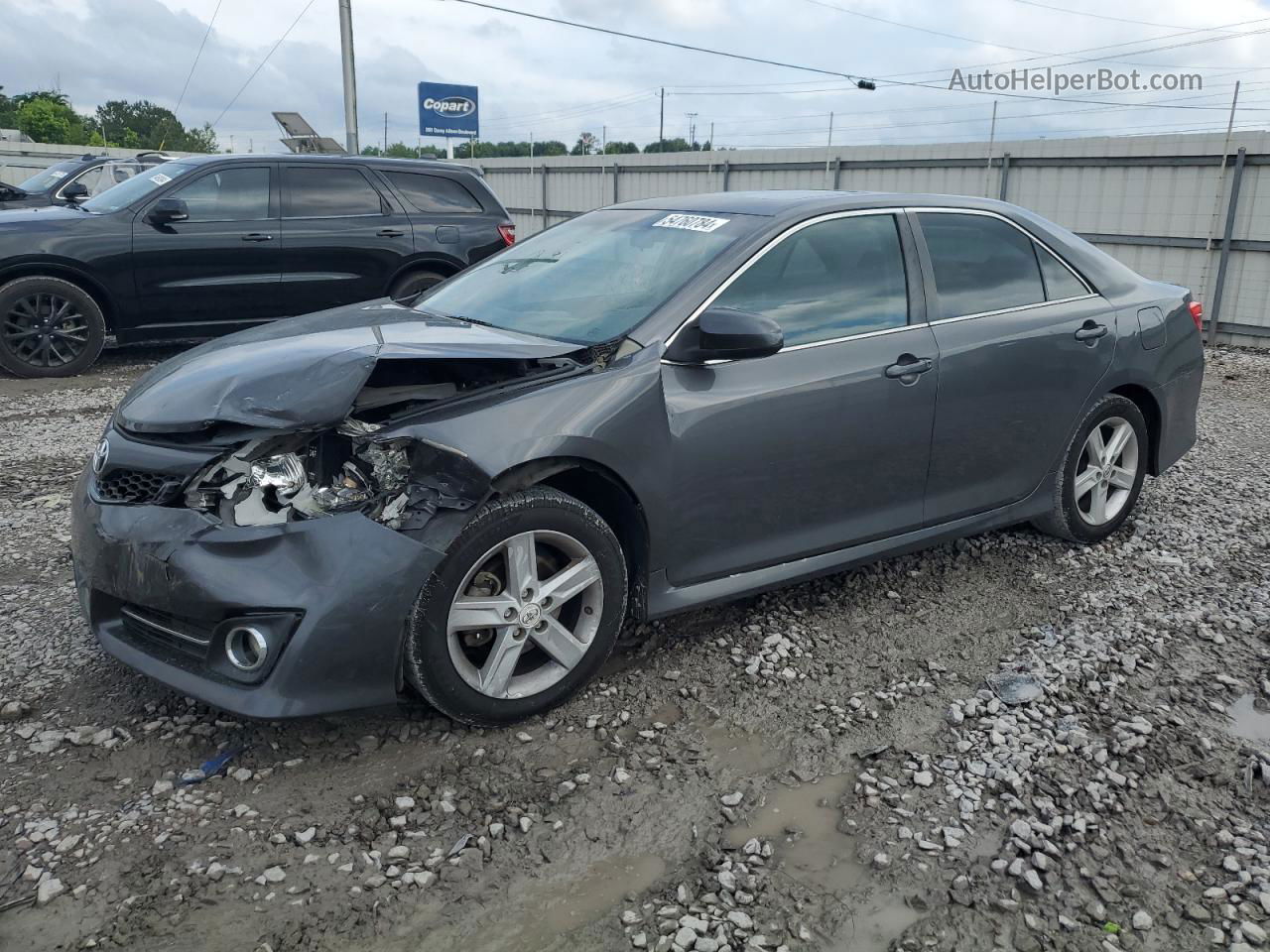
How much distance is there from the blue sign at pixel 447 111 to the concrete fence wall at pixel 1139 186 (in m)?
21.6

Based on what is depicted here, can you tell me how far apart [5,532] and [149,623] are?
238 centimetres

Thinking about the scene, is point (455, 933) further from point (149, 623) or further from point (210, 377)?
point (210, 377)

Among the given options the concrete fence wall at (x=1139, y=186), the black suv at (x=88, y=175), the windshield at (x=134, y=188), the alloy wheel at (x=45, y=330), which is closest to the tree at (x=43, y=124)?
the black suv at (x=88, y=175)

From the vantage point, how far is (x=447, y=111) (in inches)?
1479

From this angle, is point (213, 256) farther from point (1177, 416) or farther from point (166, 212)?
point (1177, 416)

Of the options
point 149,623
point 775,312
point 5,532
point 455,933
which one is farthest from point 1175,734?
point 5,532

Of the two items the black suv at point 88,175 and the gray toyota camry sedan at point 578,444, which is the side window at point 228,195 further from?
the gray toyota camry sedan at point 578,444

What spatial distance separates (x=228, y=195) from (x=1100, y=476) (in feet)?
24.4

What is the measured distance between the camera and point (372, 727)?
129 inches

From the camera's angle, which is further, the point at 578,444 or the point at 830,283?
the point at 830,283

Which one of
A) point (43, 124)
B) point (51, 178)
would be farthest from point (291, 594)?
point (43, 124)

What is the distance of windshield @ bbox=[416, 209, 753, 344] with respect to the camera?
371 centimetres

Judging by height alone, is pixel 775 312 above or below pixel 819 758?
above

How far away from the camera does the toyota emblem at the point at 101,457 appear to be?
327cm
